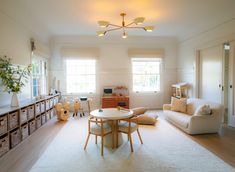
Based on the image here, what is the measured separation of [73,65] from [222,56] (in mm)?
4899

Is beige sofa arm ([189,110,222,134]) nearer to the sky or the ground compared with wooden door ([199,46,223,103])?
nearer to the ground

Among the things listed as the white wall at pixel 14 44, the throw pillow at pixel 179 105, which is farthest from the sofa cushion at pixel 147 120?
the white wall at pixel 14 44

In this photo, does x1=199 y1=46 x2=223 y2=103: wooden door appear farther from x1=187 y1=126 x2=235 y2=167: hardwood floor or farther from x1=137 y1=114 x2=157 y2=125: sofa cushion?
x1=137 y1=114 x2=157 y2=125: sofa cushion

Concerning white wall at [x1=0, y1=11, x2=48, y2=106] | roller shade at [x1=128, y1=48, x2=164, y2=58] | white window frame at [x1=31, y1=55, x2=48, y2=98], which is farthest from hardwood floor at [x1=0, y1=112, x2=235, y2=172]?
roller shade at [x1=128, y1=48, x2=164, y2=58]

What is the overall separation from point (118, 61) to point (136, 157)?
175 inches

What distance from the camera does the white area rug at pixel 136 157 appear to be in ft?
7.71

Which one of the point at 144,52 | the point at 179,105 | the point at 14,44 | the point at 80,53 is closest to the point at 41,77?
the point at 80,53

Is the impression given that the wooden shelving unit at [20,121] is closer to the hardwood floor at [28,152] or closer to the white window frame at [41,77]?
the hardwood floor at [28,152]

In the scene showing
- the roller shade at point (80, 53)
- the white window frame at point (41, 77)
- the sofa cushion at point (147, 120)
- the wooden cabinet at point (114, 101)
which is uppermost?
the roller shade at point (80, 53)

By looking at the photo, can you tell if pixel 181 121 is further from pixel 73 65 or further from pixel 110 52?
pixel 73 65

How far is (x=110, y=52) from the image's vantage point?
655cm

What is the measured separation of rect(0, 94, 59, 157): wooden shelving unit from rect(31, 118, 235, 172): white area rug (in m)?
0.65

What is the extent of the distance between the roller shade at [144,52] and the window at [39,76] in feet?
10.3

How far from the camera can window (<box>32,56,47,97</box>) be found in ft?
16.3
